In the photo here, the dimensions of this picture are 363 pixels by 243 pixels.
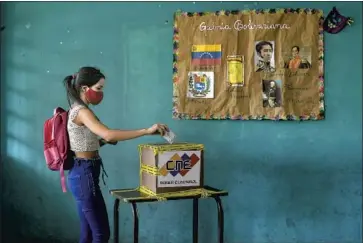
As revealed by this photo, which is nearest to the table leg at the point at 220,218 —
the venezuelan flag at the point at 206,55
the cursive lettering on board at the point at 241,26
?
the venezuelan flag at the point at 206,55

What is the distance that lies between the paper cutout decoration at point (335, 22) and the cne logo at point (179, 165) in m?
1.37

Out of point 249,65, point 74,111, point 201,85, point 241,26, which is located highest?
point 241,26

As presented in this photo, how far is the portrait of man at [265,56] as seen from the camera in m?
3.29

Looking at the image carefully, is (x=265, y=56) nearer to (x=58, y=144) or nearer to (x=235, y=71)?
(x=235, y=71)

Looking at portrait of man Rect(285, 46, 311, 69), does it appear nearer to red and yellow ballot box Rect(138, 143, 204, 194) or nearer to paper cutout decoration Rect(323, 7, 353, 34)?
paper cutout decoration Rect(323, 7, 353, 34)

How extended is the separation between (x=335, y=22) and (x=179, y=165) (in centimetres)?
152

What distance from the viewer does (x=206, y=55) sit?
10.9 ft

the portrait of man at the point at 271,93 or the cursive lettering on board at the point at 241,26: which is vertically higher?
the cursive lettering on board at the point at 241,26

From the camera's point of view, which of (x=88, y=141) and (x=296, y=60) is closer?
(x=88, y=141)

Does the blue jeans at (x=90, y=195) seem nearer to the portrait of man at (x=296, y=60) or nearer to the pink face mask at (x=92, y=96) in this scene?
the pink face mask at (x=92, y=96)

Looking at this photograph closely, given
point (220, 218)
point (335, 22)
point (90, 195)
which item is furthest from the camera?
point (335, 22)

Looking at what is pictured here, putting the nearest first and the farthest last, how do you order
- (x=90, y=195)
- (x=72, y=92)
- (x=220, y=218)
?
(x=90, y=195), (x=72, y=92), (x=220, y=218)

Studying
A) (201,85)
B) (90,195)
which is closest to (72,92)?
(90,195)

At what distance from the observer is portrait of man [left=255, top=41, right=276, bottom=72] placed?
10.8ft
